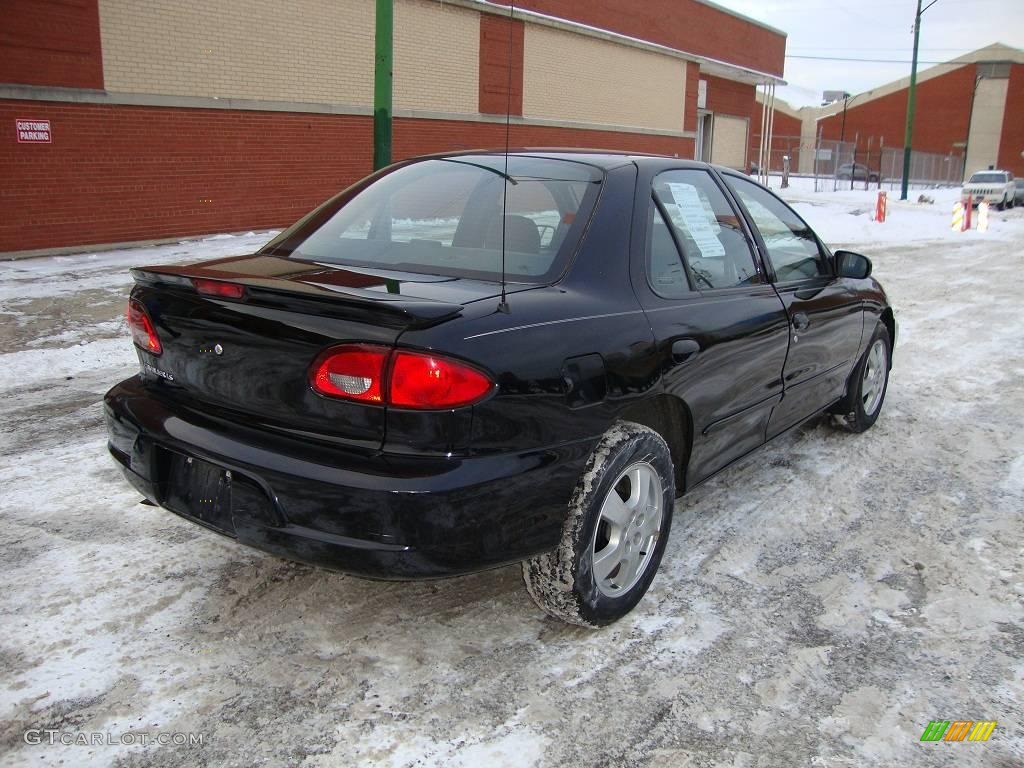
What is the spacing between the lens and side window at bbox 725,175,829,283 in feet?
14.0

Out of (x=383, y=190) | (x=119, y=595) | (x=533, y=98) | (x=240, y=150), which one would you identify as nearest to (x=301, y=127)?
(x=240, y=150)

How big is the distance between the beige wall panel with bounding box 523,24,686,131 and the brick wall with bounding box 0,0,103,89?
11.2 metres

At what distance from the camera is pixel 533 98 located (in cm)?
2167

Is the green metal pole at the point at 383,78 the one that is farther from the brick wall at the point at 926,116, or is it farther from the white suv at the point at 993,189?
the brick wall at the point at 926,116

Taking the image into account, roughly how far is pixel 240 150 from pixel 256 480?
13106 millimetres

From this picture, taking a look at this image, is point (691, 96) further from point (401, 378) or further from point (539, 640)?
point (401, 378)

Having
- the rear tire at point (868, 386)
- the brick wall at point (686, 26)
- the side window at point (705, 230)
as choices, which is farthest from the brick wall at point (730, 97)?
the side window at point (705, 230)

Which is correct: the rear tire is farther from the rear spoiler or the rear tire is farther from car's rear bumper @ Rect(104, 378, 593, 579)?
the rear spoiler

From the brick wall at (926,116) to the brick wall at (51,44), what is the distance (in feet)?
196

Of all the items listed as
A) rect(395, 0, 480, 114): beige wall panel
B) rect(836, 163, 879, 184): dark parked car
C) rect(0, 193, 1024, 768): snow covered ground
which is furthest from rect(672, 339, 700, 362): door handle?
rect(836, 163, 879, 184): dark parked car

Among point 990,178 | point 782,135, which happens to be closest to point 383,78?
point 990,178

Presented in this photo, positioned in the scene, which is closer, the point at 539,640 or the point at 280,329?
the point at 280,329

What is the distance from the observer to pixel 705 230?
3771 millimetres

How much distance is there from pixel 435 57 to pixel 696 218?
15931mm
